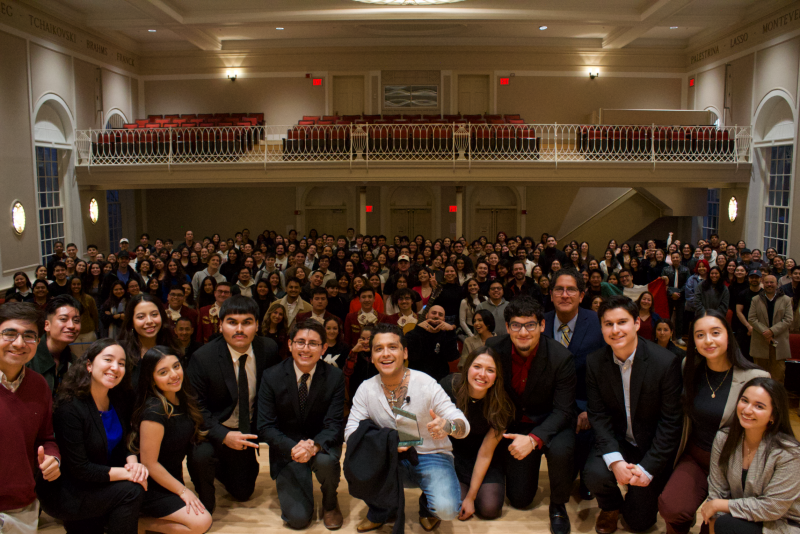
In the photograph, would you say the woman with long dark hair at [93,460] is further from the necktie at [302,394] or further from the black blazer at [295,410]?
the necktie at [302,394]

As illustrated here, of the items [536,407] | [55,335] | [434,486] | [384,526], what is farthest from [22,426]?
[536,407]

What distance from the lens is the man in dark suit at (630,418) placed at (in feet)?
12.2

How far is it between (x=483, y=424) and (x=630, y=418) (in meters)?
0.93

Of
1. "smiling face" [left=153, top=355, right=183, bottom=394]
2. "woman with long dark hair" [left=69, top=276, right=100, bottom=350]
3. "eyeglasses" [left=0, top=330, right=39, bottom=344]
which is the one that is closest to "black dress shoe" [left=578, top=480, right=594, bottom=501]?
"smiling face" [left=153, top=355, right=183, bottom=394]

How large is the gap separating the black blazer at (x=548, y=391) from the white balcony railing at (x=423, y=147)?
31.2 ft

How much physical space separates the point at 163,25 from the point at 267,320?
37.5ft

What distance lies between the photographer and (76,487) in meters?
3.37

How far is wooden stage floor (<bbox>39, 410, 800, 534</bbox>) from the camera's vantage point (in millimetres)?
3835

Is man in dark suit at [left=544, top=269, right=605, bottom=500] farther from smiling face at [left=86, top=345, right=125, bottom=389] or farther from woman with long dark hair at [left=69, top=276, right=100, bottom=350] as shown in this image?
woman with long dark hair at [left=69, top=276, right=100, bottom=350]

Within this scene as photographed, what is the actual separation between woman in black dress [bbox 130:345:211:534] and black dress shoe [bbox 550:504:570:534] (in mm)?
2123

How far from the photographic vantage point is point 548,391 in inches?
158

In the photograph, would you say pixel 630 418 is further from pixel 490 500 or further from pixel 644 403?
pixel 490 500

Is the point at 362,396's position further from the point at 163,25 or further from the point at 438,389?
the point at 163,25

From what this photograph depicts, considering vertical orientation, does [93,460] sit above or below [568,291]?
below
